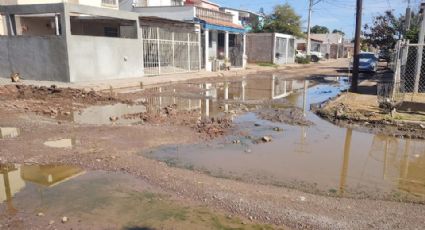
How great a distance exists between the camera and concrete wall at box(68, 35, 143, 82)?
728 inches

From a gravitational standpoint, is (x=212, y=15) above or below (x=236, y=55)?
above

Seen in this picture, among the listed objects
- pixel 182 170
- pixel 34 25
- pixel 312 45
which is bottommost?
pixel 182 170

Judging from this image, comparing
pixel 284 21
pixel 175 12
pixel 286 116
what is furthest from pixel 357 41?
pixel 284 21

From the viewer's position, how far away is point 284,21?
58906mm

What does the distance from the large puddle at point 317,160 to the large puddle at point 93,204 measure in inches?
59.4

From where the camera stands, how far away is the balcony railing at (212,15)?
3053 cm

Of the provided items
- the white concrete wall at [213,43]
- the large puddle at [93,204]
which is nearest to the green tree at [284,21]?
the white concrete wall at [213,43]

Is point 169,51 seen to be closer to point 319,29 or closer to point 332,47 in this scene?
point 332,47

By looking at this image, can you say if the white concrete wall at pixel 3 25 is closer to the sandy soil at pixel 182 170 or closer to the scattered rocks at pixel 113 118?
the sandy soil at pixel 182 170

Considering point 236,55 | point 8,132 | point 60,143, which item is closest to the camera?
point 60,143

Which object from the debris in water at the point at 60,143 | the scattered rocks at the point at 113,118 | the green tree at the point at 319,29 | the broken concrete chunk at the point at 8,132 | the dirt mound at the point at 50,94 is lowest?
the scattered rocks at the point at 113,118

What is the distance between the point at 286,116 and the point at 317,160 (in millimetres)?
4410

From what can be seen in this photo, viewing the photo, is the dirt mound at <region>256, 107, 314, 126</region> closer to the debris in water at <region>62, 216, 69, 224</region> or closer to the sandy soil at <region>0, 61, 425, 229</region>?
the sandy soil at <region>0, 61, 425, 229</region>

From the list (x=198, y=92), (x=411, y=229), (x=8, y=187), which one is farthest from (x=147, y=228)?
(x=198, y=92)
